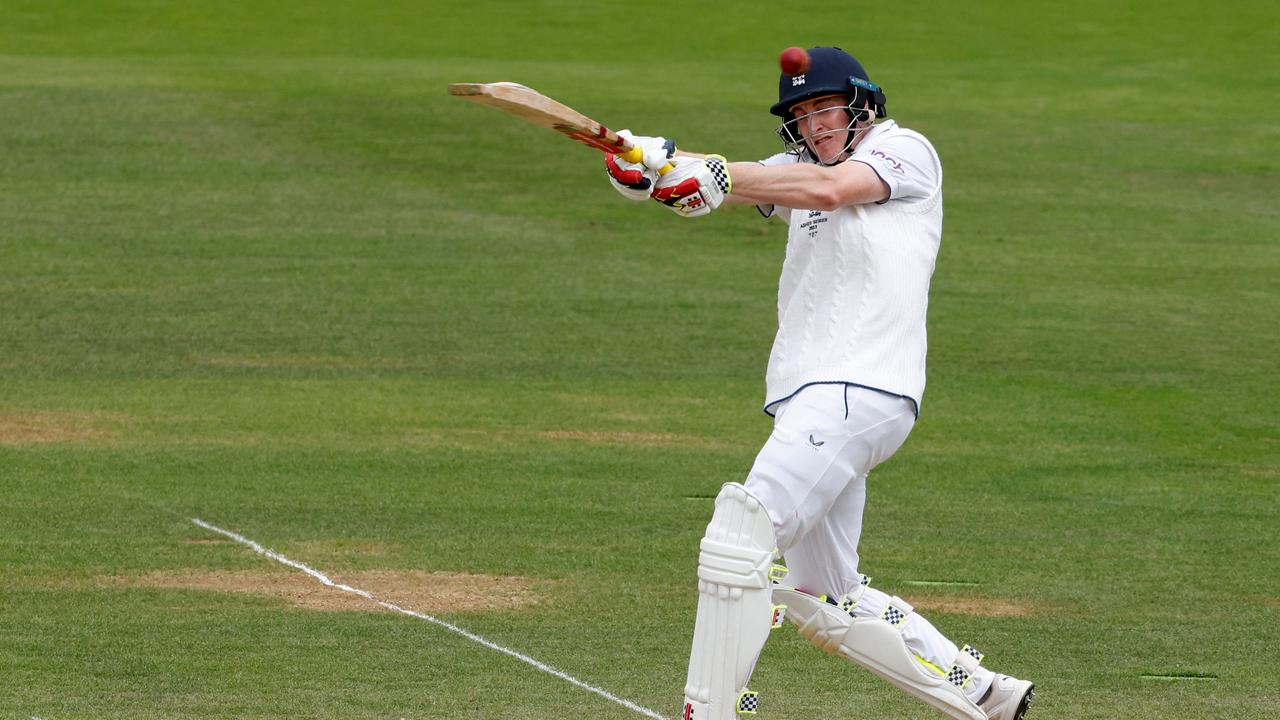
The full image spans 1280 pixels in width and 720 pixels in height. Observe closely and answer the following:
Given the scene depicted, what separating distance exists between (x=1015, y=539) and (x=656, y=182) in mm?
4612

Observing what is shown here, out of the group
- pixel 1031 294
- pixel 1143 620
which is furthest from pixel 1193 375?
pixel 1143 620

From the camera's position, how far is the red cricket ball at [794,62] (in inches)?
241

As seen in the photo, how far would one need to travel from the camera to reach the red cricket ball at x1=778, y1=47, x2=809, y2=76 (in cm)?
612

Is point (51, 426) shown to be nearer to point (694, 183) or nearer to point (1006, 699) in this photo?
point (694, 183)

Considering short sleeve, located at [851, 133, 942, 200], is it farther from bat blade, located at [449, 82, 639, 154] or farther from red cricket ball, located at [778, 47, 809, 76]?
bat blade, located at [449, 82, 639, 154]

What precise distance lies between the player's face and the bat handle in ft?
2.25

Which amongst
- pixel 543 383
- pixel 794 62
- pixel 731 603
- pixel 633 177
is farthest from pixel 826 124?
pixel 543 383

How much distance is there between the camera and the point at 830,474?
A: 601 centimetres

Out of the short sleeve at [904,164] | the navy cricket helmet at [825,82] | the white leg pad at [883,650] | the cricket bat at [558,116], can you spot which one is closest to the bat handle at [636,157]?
the cricket bat at [558,116]

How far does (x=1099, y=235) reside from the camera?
20.2 metres

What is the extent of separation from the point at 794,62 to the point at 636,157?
26.0 inches

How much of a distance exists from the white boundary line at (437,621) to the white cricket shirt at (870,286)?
1387 mm

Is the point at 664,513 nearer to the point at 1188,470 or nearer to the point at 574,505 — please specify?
the point at 574,505

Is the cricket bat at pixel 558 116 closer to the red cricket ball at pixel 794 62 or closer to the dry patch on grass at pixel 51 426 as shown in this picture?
the red cricket ball at pixel 794 62
